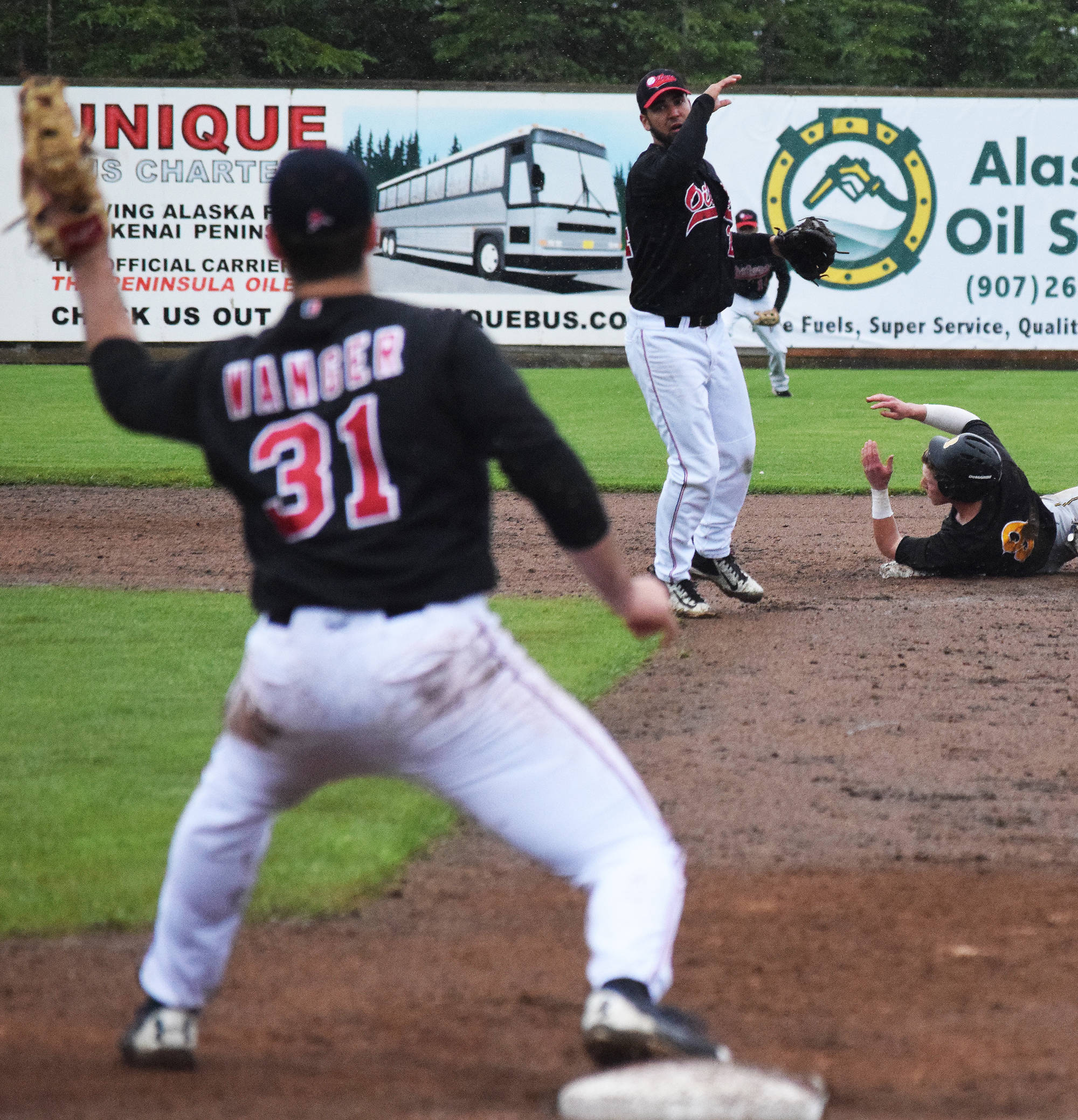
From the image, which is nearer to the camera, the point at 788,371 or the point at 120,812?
→ the point at 120,812

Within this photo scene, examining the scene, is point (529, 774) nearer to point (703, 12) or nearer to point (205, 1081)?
point (205, 1081)

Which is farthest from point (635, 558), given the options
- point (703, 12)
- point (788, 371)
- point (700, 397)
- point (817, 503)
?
point (703, 12)

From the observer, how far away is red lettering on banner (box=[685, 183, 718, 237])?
667 cm

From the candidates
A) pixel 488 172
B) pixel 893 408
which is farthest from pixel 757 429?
pixel 488 172

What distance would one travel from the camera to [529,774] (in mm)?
2516

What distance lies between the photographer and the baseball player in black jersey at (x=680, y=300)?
667cm

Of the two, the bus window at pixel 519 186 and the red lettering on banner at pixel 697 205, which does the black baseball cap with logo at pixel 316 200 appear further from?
the bus window at pixel 519 186

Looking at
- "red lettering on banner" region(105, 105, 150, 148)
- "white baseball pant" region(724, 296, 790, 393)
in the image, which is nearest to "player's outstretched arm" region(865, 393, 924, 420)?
"white baseball pant" region(724, 296, 790, 393)

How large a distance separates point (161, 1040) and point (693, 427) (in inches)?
181

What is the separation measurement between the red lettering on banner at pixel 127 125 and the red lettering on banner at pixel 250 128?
133 centimetres

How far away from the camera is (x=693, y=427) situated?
6.82 metres

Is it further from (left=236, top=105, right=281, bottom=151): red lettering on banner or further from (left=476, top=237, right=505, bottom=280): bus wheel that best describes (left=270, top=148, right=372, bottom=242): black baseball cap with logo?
(left=236, top=105, right=281, bottom=151): red lettering on banner

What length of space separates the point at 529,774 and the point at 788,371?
798 inches

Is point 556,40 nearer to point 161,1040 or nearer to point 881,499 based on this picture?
point 881,499
